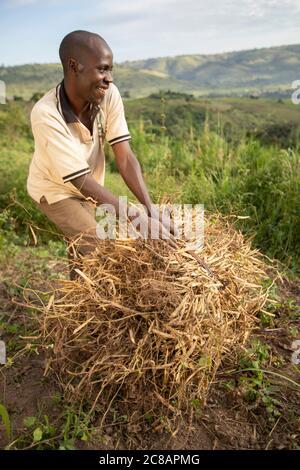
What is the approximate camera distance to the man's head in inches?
98.2

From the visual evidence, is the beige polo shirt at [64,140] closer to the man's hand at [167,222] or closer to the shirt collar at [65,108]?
the shirt collar at [65,108]

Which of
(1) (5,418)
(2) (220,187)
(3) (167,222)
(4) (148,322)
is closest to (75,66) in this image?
(3) (167,222)

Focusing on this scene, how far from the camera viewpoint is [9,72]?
82.6ft

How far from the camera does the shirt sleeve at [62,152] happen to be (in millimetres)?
2510

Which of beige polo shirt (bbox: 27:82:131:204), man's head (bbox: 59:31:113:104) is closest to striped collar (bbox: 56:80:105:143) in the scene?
beige polo shirt (bbox: 27:82:131:204)

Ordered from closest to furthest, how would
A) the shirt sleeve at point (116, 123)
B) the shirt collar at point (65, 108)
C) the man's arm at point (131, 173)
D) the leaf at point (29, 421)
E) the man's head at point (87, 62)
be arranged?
1. the leaf at point (29, 421)
2. the man's head at point (87, 62)
3. the shirt collar at point (65, 108)
4. the man's arm at point (131, 173)
5. the shirt sleeve at point (116, 123)

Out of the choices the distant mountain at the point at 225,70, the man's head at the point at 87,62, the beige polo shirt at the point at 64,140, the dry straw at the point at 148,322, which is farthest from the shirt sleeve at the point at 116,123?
the distant mountain at the point at 225,70

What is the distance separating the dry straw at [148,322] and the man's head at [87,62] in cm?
81

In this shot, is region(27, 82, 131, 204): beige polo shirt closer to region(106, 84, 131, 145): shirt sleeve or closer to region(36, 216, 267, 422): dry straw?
region(106, 84, 131, 145): shirt sleeve

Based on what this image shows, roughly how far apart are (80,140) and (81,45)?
1.71ft

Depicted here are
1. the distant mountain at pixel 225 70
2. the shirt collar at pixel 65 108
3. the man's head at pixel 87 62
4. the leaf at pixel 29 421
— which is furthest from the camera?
the distant mountain at pixel 225 70
